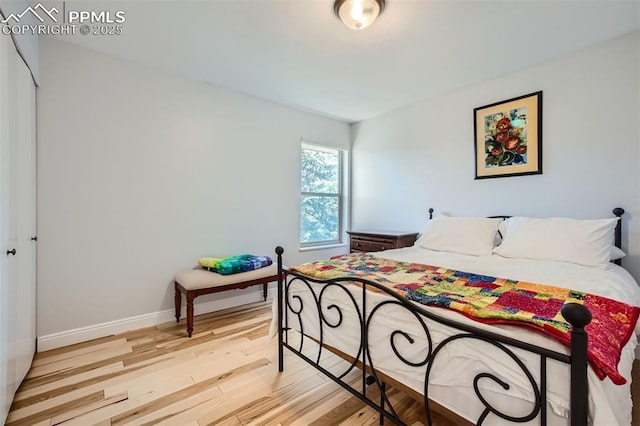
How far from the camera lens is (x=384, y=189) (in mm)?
3961

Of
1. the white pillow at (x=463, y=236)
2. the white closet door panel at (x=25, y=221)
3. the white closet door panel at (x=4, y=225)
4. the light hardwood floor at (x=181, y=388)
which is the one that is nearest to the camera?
the white closet door panel at (x=4, y=225)

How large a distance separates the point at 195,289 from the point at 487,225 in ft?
8.68

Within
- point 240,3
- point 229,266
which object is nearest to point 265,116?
point 240,3

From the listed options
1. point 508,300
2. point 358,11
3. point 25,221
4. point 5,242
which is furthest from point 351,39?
point 25,221

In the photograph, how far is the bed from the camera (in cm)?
82

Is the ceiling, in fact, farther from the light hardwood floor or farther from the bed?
the light hardwood floor

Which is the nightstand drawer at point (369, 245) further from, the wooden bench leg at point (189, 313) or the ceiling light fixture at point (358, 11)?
the ceiling light fixture at point (358, 11)

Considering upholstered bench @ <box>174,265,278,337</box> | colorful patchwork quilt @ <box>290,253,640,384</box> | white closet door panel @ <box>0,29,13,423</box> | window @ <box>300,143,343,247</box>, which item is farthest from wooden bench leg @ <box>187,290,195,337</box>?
window @ <box>300,143,343,247</box>

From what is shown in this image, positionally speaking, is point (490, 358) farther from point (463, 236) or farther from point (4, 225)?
point (4, 225)

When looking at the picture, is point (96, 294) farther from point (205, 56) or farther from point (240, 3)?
point (240, 3)

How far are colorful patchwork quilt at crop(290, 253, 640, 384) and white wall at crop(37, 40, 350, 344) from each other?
1638mm

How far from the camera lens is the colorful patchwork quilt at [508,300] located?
0.89 m

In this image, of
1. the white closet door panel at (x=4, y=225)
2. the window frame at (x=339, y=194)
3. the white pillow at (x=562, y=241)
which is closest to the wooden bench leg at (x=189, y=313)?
the white closet door panel at (x=4, y=225)

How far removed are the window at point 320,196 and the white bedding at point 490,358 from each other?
228 centimetres
